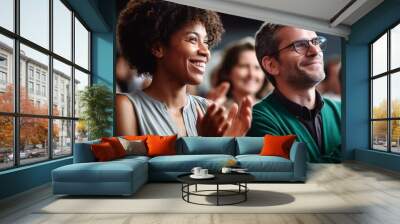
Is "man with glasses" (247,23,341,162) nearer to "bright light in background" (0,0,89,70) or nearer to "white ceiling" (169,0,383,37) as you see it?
"white ceiling" (169,0,383,37)

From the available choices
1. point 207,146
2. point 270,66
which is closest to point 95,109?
point 207,146

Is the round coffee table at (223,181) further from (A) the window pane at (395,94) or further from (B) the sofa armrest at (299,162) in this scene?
(A) the window pane at (395,94)

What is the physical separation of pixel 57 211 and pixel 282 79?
242 inches

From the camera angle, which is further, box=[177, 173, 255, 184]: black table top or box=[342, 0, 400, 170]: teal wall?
box=[342, 0, 400, 170]: teal wall

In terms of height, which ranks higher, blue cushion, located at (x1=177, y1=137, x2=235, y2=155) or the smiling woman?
the smiling woman

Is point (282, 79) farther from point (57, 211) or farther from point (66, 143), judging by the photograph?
point (57, 211)

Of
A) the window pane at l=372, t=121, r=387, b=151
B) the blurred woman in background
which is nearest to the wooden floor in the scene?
the window pane at l=372, t=121, r=387, b=151

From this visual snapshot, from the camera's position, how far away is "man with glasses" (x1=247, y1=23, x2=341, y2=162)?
8.70 m

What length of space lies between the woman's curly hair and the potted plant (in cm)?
115

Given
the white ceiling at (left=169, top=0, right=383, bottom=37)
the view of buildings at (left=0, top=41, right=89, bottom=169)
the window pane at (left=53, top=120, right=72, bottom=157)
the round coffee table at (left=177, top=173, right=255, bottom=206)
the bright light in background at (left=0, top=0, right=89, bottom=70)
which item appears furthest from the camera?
the white ceiling at (left=169, top=0, right=383, bottom=37)

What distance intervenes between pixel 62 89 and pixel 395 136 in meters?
6.77

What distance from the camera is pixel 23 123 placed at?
5.24 m

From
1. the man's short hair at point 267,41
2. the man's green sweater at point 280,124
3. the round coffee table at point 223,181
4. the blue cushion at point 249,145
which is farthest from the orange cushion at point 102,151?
the man's short hair at point 267,41

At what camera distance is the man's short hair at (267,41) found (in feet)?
28.7
